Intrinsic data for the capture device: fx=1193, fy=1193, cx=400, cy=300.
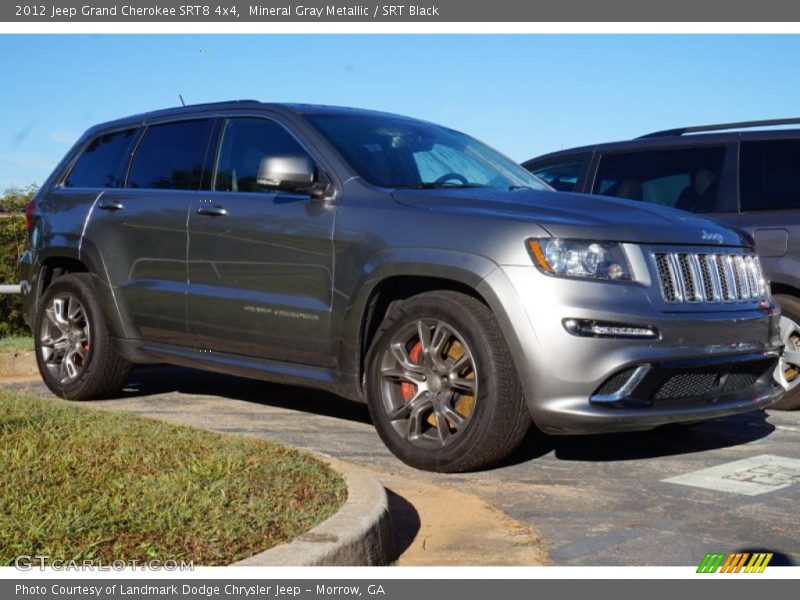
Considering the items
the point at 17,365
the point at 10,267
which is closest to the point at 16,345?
the point at 17,365

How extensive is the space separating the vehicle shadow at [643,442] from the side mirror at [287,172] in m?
1.85

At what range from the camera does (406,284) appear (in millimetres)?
6281

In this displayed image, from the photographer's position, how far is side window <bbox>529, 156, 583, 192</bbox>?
9211 mm

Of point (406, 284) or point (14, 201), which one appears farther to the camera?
point (14, 201)

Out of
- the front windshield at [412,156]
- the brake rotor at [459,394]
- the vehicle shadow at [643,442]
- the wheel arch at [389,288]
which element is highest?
the front windshield at [412,156]

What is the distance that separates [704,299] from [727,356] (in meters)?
0.31

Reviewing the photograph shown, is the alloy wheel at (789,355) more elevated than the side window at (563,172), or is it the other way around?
the side window at (563,172)

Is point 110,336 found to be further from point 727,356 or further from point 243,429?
point 727,356

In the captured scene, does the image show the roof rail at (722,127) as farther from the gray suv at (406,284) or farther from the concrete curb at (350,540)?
the concrete curb at (350,540)

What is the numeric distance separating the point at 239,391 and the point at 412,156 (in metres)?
2.92

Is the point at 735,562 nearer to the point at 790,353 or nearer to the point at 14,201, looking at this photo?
the point at 790,353

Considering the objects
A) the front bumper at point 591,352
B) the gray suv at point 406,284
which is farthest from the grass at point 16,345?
the front bumper at point 591,352

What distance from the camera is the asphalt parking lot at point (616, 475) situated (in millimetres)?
4832
